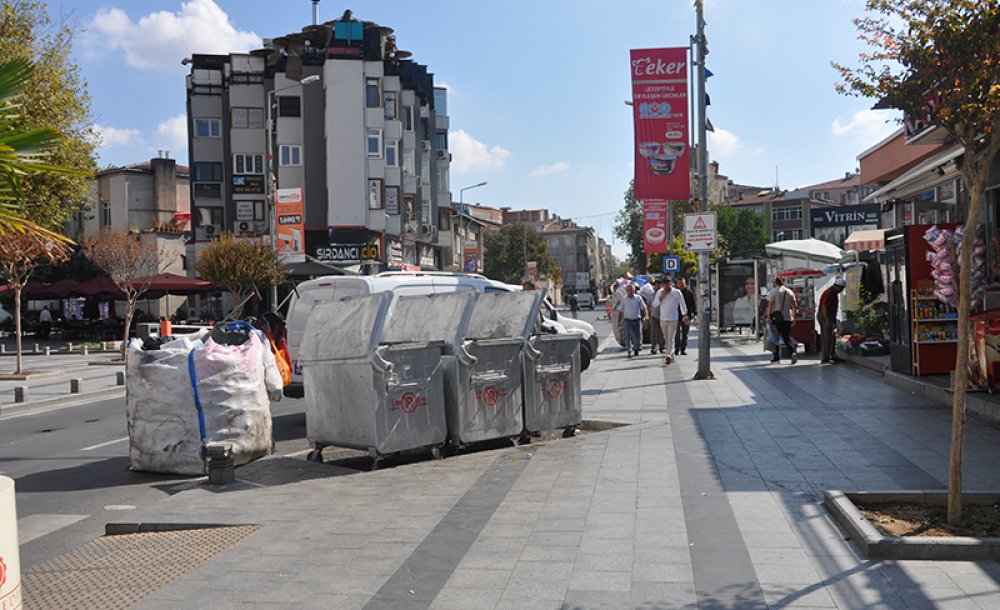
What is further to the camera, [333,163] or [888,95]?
[333,163]

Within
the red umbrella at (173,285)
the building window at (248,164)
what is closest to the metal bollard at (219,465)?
the red umbrella at (173,285)

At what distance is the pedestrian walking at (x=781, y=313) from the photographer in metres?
18.2

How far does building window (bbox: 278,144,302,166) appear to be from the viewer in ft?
164

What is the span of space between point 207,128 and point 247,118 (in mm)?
2732

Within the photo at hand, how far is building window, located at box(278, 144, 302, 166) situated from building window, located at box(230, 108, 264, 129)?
302cm

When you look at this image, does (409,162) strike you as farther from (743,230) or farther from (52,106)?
(743,230)

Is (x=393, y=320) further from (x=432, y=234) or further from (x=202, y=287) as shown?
(x=432, y=234)

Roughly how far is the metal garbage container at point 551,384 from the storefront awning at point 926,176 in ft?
21.3

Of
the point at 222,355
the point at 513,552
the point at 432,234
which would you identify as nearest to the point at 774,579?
the point at 513,552

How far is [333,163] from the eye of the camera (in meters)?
48.5

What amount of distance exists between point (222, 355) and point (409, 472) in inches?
91.6

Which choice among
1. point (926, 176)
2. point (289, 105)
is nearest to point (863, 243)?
point (926, 176)

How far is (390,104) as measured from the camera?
50.8 metres

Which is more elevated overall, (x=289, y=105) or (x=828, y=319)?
(x=289, y=105)
